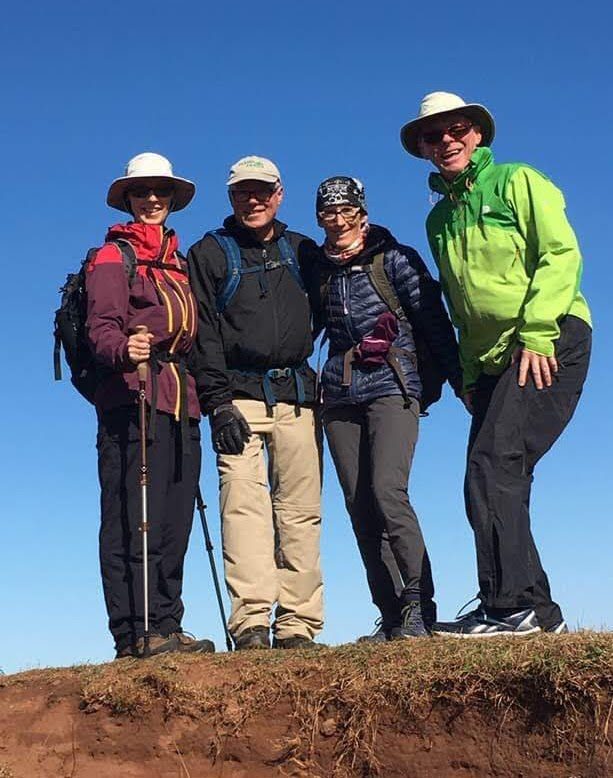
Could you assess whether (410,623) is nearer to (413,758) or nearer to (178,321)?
(413,758)

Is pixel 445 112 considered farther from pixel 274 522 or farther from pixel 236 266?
pixel 274 522

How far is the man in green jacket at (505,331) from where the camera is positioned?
6.86 meters

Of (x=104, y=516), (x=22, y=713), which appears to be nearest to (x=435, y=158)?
(x=104, y=516)

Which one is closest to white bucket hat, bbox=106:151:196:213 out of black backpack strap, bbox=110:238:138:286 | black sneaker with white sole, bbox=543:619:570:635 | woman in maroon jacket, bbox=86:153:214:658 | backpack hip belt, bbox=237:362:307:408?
woman in maroon jacket, bbox=86:153:214:658

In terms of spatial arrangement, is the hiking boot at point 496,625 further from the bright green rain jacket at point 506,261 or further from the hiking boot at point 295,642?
the bright green rain jacket at point 506,261

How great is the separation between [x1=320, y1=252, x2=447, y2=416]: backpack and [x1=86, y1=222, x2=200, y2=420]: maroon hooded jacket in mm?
1190

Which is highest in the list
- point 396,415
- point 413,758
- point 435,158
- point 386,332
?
point 435,158

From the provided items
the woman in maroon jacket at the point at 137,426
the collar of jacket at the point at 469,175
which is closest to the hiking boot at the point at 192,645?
the woman in maroon jacket at the point at 137,426

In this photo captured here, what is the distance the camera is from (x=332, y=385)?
26.7ft

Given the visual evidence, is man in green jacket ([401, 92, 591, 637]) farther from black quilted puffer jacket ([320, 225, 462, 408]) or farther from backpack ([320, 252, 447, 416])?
backpack ([320, 252, 447, 416])

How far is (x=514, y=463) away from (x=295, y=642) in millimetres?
2247

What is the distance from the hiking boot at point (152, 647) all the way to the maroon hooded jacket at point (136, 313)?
1679 mm

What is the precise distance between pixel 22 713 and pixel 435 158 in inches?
197

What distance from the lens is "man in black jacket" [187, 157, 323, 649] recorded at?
26.1 ft
